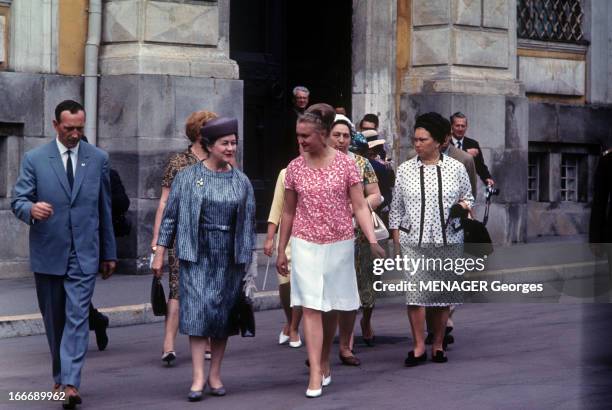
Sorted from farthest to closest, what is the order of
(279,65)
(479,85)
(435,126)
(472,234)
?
(479,85), (279,65), (472,234), (435,126)

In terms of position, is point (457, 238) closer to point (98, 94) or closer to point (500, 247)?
point (98, 94)

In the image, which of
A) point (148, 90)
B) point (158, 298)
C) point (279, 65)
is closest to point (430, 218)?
point (158, 298)

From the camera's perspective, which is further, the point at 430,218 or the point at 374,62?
the point at 374,62

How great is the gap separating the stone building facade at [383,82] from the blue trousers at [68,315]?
6672 millimetres

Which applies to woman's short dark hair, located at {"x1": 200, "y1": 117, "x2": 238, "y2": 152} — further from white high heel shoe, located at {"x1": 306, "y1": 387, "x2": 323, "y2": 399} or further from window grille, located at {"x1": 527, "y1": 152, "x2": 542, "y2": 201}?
window grille, located at {"x1": 527, "y1": 152, "x2": 542, "y2": 201}

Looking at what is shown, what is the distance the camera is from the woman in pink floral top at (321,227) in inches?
366

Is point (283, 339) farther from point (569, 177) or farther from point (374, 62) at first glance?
point (569, 177)

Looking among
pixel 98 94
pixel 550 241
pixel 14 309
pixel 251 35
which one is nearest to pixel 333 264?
pixel 14 309

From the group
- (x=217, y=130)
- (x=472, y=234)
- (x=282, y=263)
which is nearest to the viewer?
(x=217, y=130)

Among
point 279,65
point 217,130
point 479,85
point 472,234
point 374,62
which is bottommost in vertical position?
point 472,234

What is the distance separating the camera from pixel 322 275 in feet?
30.5

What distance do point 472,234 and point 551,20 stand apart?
11377 mm

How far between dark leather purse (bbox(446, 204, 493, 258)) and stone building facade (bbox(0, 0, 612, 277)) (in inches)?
212

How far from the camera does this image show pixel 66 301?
27.9ft
